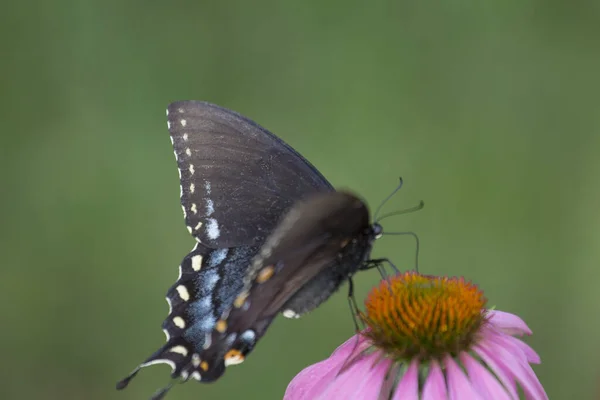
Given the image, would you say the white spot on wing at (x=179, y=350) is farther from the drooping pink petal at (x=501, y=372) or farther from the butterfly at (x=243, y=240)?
the drooping pink petal at (x=501, y=372)

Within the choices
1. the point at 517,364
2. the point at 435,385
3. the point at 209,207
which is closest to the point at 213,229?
the point at 209,207

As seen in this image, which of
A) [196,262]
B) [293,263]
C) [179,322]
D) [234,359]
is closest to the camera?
[234,359]

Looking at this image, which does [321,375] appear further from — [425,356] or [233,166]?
[233,166]

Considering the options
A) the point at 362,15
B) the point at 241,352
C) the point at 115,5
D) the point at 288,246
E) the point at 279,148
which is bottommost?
the point at 241,352

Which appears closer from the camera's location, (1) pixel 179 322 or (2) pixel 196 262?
(1) pixel 179 322

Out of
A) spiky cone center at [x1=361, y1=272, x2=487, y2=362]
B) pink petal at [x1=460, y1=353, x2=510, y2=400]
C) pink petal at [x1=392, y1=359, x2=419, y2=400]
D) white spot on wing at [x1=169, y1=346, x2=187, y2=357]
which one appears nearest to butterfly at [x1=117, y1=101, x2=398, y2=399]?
white spot on wing at [x1=169, y1=346, x2=187, y2=357]

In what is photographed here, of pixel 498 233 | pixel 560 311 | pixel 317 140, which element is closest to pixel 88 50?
pixel 317 140

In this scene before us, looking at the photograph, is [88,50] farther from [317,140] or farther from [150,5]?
[317,140]

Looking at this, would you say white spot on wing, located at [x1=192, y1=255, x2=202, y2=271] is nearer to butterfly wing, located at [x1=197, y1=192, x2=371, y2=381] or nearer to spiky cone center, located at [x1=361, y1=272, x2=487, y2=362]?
butterfly wing, located at [x1=197, y1=192, x2=371, y2=381]
